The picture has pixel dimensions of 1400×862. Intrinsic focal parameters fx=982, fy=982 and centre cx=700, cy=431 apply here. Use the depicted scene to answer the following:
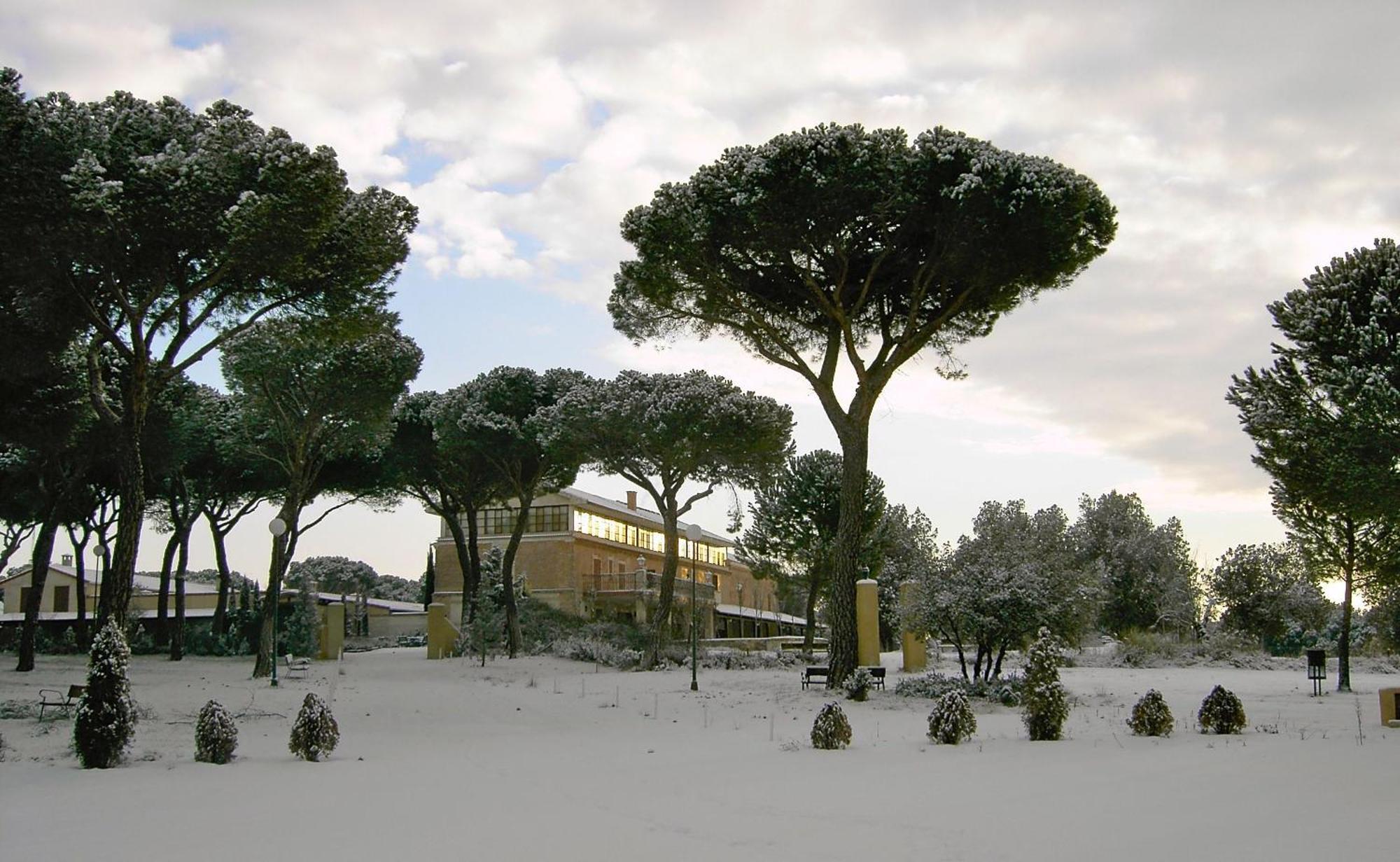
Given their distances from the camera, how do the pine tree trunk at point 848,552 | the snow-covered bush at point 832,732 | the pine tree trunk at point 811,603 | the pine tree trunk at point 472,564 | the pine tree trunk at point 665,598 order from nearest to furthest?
the snow-covered bush at point 832,732 → the pine tree trunk at point 848,552 → the pine tree trunk at point 665,598 → the pine tree trunk at point 811,603 → the pine tree trunk at point 472,564

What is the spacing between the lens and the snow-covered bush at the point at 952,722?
984 cm

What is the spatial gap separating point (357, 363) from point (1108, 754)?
68.0 feet

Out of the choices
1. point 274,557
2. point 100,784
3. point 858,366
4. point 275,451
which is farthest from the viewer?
point 275,451

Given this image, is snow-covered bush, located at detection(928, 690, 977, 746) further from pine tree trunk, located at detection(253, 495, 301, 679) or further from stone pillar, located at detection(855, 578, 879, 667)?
pine tree trunk, located at detection(253, 495, 301, 679)

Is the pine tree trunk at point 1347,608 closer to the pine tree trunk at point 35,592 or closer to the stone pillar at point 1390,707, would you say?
the stone pillar at point 1390,707

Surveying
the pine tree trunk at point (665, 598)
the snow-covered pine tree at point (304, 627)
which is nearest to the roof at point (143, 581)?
the snow-covered pine tree at point (304, 627)

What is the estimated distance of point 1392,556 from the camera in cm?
2058

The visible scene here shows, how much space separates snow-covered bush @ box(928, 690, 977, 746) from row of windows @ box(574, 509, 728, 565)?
30376 mm

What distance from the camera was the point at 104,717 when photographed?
8.46 meters

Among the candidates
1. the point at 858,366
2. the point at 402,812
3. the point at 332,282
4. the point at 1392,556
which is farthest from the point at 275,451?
the point at 1392,556

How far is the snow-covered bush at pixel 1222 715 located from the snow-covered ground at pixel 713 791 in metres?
0.15

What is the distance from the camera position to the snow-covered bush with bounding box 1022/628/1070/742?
10039 mm

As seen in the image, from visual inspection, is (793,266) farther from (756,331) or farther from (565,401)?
(565,401)

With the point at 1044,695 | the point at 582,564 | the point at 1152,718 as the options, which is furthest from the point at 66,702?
the point at 582,564
